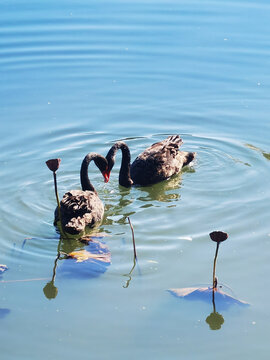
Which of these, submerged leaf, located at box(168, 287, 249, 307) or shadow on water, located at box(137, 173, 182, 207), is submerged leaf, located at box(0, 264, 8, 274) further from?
shadow on water, located at box(137, 173, 182, 207)

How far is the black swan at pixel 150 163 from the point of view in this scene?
30.3ft

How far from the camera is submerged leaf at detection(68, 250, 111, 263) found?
683 centimetres

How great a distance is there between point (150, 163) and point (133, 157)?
3.22ft

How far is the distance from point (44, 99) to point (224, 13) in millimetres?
6185

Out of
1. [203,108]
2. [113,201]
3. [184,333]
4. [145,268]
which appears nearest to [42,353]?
[184,333]

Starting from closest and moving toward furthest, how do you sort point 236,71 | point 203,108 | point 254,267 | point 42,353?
point 42,353 → point 254,267 → point 203,108 → point 236,71

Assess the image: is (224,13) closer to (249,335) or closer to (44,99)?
(44,99)

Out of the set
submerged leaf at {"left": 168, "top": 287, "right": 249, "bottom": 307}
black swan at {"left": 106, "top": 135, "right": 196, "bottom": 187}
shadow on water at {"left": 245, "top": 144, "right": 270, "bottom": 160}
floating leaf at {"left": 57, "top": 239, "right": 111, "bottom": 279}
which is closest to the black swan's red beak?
black swan at {"left": 106, "top": 135, "right": 196, "bottom": 187}

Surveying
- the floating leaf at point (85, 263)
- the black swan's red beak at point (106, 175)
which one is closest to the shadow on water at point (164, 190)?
the black swan's red beak at point (106, 175)

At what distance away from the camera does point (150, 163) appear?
9328 mm

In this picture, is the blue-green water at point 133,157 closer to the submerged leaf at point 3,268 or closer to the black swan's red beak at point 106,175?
the submerged leaf at point 3,268

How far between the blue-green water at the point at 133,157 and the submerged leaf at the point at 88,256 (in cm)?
12

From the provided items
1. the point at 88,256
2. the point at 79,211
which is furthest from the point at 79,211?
the point at 88,256

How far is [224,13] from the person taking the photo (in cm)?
1559
